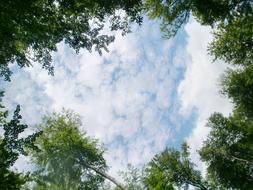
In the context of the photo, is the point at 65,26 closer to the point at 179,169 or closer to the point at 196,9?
the point at 196,9

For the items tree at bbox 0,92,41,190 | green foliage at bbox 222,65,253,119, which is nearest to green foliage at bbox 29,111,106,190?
green foliage at bbox 222,65,253,119

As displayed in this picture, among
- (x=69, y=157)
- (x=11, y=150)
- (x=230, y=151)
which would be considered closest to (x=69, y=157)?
(x=69, y=157)

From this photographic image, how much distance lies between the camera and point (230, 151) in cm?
2592

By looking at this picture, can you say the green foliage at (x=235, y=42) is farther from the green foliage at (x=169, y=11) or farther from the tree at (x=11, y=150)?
the tree at (x=11, y=150)

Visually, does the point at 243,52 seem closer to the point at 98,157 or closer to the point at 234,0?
the point at 234,0

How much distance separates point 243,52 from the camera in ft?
65.6

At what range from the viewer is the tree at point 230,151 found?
82.1 ft

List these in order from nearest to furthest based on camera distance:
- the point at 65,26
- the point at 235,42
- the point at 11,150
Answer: the point at 11,150 → the point at 65,26 → the point at 235,42

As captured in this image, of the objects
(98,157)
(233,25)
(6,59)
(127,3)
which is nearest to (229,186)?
(98,157)

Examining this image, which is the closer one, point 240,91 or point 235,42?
point 235,42

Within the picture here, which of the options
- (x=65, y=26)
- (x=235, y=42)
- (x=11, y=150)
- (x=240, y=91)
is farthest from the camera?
(x=240, y=91)

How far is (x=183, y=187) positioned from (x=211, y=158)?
10.1ft

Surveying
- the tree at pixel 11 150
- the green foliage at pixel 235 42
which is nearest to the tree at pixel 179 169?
the green foliage at pixel 235 42

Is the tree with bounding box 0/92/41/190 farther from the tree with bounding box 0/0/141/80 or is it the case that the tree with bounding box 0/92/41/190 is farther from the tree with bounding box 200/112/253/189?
the tree with bounding box 200/112/253/189
